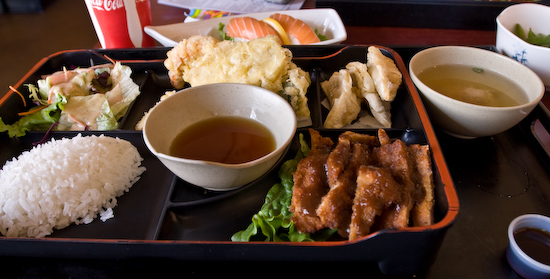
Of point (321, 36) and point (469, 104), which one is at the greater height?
point (469, 104)

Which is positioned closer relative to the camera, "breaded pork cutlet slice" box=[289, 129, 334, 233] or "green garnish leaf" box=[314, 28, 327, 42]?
"breaded pork cutlet slice" box=[289, 129, 334, 233]

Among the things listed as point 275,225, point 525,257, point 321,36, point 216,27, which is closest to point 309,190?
point 275,225

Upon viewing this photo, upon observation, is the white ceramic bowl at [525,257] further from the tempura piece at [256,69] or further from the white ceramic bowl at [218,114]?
the tempura piece at [256,69]

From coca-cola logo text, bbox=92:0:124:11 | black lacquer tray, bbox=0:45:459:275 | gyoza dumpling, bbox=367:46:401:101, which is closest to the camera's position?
black lacquer tray, bbox=0:45:459:275

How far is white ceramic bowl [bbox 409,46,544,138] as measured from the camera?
5.15ft

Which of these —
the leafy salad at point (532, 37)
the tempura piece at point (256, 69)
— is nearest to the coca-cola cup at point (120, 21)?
the tempura piece at point (256, 69)

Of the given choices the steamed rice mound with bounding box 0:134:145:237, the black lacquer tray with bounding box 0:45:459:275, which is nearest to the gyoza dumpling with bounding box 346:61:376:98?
the black lacquer tray with bounding box 0:45:459:275

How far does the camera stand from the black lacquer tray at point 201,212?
1133 millimetres

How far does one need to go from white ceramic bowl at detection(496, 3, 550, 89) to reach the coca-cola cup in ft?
8.34

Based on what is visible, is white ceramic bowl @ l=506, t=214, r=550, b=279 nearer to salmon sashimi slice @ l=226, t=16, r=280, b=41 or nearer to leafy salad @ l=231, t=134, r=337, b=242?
leafy salad @ l=231, t=134, r=337, b=242

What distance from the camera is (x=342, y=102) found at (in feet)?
6.06

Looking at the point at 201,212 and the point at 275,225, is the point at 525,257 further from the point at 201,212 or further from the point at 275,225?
the point at 201,212

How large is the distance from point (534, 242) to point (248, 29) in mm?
2234

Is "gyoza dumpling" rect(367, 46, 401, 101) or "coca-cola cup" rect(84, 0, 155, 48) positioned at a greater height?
"coca-cola cup" rect(84, 0, 155, 48)
